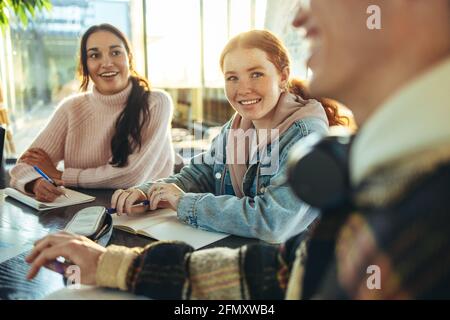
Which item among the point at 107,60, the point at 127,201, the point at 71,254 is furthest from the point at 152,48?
the point at 71,254

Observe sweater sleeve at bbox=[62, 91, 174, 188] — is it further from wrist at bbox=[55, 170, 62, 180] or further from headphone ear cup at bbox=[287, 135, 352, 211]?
headphone ear cup at bbox=[287, 135, 352, 211]

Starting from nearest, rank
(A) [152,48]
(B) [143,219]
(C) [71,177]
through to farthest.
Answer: (B) [143,219] → (C) [71,177] → (A) [152,48]

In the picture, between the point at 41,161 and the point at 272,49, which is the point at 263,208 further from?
the point at 41,161

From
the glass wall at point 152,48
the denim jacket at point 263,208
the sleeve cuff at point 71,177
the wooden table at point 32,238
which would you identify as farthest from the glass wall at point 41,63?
the denim jacket at point 263,208

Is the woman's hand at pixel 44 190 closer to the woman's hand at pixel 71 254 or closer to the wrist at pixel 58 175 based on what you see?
the wrist at pixel 58 175

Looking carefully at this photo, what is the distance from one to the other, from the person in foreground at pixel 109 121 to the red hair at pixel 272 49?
66cm

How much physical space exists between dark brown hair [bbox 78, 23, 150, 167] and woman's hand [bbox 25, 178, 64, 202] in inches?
15.8

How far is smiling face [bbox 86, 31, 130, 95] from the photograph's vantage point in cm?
210

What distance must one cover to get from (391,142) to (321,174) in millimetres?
99

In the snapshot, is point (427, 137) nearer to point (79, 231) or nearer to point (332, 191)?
point (332, 191)

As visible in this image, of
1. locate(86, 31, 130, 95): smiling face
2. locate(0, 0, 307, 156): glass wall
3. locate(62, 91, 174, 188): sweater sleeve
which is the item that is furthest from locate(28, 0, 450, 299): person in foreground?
locate(0, 0, 307, 156): glass wall

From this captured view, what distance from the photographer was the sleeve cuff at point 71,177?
182cm

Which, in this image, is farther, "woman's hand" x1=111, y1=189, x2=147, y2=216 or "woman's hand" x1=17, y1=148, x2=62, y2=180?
"woman's hand" x1=17, y1=148, x2=62, y2=180

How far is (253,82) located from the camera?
1.47m
